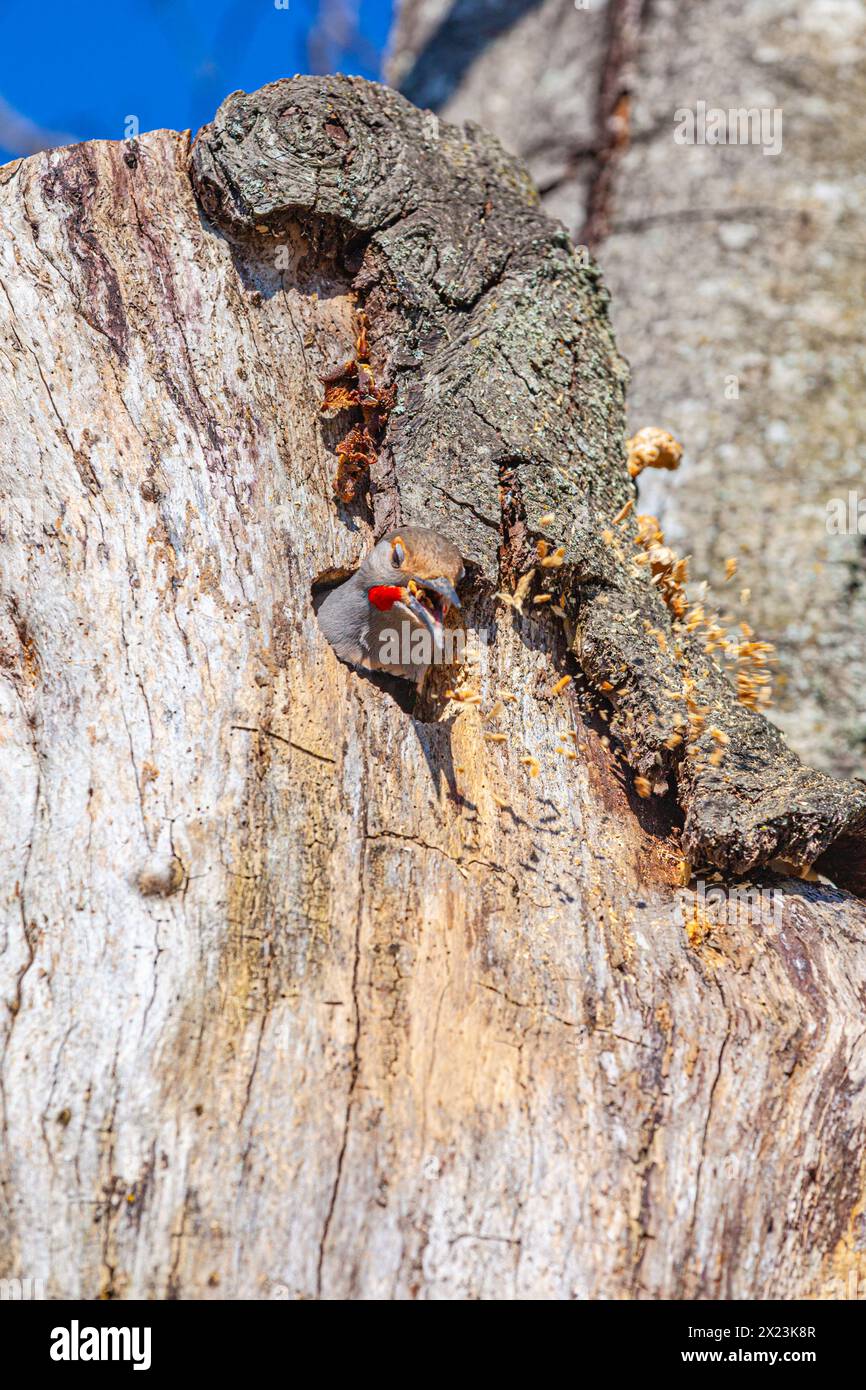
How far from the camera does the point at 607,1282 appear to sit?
209cm

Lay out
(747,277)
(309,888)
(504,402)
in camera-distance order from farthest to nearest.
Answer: (747,277), (504,402), (309,888)

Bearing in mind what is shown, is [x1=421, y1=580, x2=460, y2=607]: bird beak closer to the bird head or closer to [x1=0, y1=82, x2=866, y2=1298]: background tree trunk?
the bird head

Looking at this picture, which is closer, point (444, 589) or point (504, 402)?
point (444, 589)

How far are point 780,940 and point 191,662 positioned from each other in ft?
5.22

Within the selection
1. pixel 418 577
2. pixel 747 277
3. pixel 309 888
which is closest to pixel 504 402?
pixel 418 577

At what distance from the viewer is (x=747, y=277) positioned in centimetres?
505

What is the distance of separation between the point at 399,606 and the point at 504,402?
0.80 m

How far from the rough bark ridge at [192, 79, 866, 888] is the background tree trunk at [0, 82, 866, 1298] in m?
0.02

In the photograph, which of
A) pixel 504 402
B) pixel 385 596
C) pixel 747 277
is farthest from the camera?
pixel 747 277

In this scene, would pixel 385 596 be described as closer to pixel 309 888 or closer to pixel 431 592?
pixel 431 592

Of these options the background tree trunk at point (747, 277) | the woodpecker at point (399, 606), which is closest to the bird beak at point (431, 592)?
the woodpecker at point (399, 606)

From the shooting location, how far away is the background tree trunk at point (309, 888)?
6.75 ft

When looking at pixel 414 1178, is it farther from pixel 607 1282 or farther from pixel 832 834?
pixel 832 834
